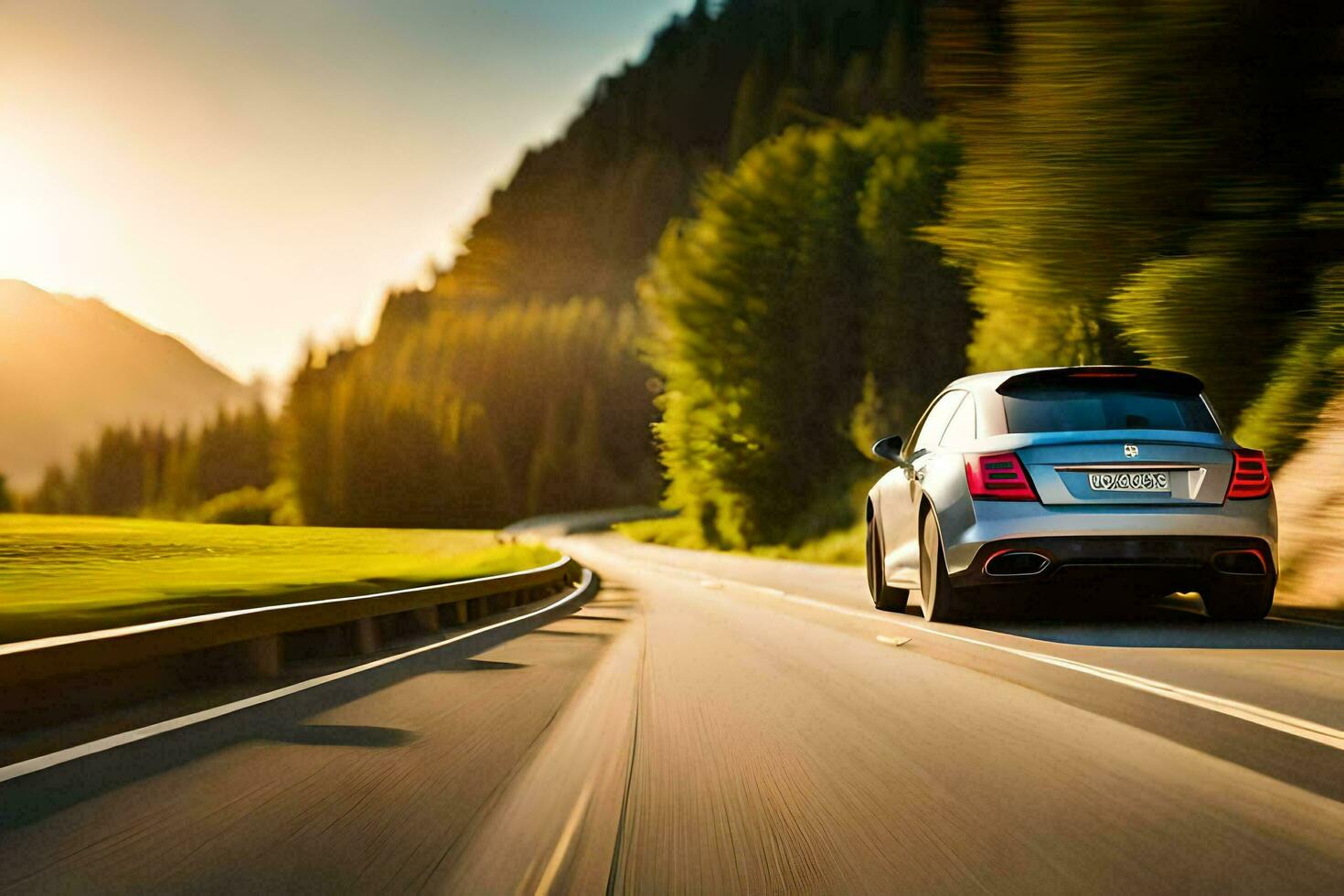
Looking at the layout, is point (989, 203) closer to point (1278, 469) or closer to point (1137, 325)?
point (1137, 325)

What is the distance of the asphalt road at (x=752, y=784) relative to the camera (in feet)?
12.7

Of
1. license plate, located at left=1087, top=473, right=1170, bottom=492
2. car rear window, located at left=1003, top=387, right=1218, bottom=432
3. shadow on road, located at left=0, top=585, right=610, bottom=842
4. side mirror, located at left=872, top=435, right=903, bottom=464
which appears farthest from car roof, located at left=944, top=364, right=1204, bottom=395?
shadow on road, located at left=0, top=585, right=610, bottom=842

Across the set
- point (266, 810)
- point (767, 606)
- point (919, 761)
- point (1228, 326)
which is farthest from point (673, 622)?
point (266, 810)

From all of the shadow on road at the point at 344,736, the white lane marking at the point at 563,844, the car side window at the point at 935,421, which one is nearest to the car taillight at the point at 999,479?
the car side window at the point at 935,421

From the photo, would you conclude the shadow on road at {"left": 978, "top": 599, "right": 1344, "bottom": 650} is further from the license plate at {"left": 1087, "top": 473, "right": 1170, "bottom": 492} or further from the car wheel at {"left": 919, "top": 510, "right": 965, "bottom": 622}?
the license plate at {"left": 1087, "top": 473, "right": 1170, "bottom": 492}

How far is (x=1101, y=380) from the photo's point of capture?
10281 millimetres

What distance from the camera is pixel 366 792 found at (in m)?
5.00

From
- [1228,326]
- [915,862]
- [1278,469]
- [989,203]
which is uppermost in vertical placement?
[989,203]

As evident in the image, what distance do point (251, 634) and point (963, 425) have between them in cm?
571

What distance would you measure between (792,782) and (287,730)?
2729 mm

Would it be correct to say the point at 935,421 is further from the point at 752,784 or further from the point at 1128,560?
the point at 752,784

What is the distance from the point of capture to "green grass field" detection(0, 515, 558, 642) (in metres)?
11.1

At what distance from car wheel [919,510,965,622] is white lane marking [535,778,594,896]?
5856 millimetres

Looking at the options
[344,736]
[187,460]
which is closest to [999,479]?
[344,736]
